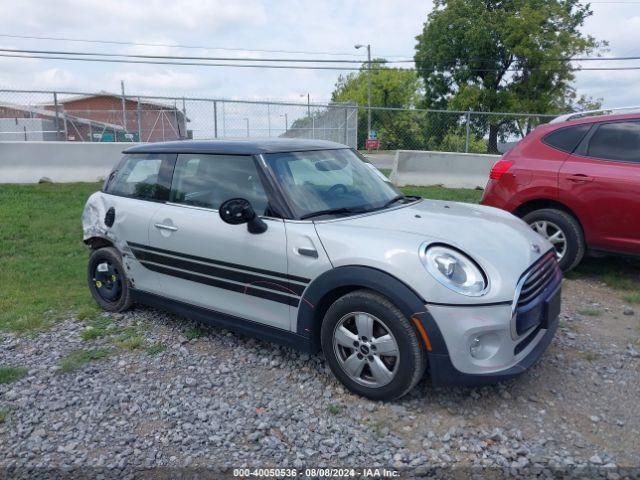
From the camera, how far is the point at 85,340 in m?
4.28

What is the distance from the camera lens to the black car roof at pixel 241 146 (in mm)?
3880

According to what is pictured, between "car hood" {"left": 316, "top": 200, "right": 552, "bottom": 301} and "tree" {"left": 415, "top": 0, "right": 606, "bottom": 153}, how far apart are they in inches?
1254

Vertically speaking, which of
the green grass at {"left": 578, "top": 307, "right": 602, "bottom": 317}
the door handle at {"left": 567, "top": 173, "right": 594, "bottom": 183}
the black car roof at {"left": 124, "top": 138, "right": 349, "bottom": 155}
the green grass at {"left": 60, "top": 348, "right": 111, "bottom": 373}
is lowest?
the green grass at {"left": 60, "top": 348, "right": 111, "bottom": 373}

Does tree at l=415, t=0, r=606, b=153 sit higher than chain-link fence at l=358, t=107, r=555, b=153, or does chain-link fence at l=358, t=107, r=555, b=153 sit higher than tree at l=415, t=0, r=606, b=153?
tree at l=415, t=0, r=606, b=153

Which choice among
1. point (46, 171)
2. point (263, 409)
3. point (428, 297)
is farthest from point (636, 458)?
point (46, 171)

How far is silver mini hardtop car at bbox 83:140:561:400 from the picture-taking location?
9.70ft

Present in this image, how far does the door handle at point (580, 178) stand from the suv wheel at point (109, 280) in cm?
443

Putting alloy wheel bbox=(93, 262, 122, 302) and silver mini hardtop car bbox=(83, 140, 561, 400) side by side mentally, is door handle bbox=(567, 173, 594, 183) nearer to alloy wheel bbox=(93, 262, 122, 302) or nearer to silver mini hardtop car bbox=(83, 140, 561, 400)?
silver mini hardtop car bbox=(83, 140, 561, 400)

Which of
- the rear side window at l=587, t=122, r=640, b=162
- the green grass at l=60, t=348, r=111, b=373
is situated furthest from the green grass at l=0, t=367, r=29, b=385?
the rear side window at l=587, t=122, r=640, b=162

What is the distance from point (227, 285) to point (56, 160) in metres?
9.70

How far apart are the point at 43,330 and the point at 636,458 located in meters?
4.36

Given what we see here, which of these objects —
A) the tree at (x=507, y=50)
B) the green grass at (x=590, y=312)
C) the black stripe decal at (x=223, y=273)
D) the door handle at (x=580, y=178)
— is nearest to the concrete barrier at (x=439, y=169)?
the door handle at (x=580, y=178)

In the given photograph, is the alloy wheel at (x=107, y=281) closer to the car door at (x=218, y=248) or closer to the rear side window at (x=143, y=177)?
the car door at (x=218, y=248)

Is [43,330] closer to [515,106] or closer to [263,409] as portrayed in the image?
[263,409]
